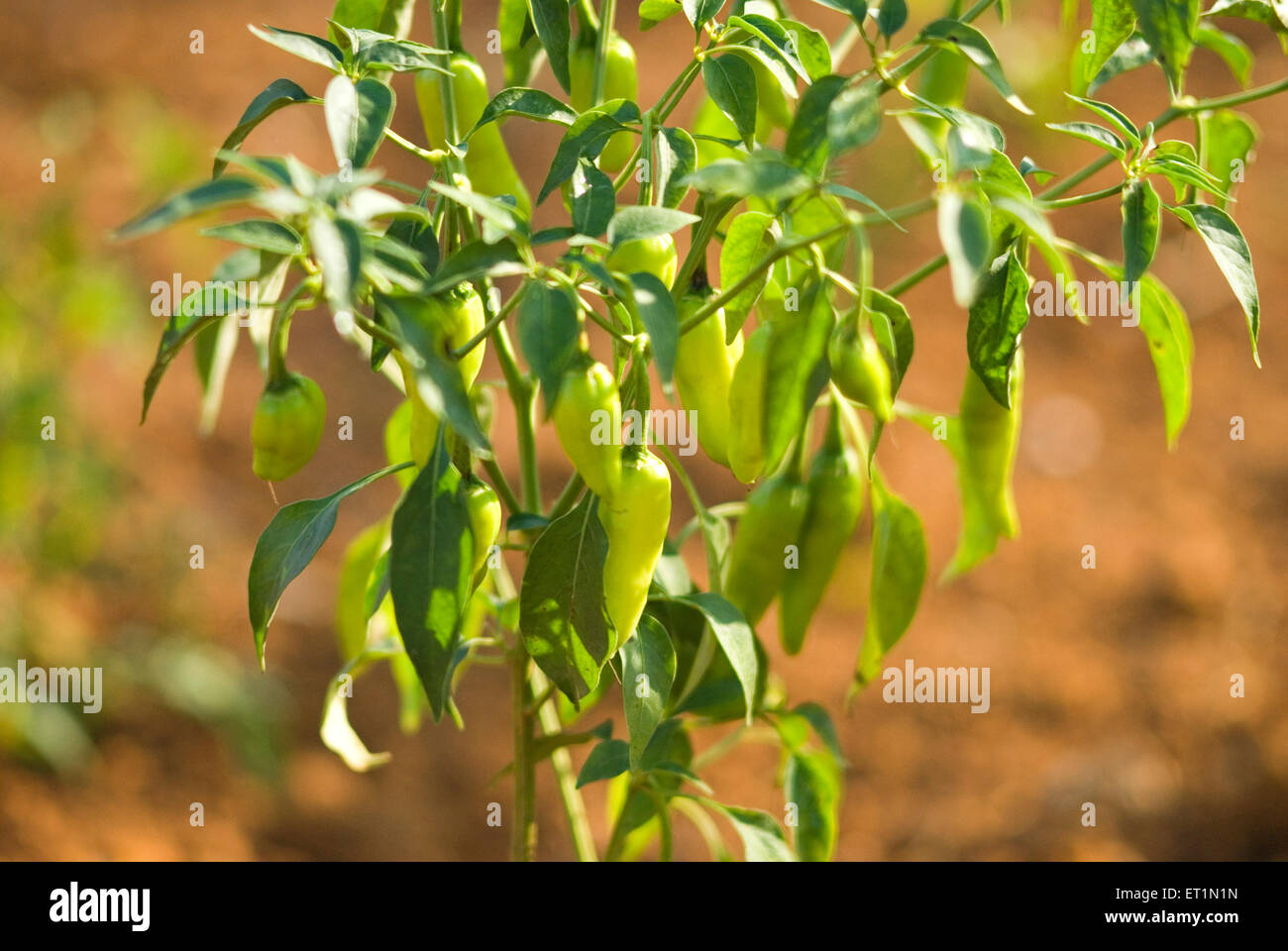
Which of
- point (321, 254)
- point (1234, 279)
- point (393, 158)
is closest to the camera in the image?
point (321, 254)

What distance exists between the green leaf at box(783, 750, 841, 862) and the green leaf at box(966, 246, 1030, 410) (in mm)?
320

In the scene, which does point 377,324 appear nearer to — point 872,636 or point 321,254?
point 321,254

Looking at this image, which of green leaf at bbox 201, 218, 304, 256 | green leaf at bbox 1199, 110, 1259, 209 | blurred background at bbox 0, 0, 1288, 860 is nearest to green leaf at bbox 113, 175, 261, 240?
green leaf at bbox 201, 218, 304, 256

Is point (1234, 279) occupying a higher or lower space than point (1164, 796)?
higher

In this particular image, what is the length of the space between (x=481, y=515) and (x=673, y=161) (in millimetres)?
179

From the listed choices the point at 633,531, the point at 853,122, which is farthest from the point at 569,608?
the point at 853,122

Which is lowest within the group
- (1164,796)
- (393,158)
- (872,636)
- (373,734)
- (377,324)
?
(1164,796)

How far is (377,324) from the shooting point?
47 cm

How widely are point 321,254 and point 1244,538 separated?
193cm

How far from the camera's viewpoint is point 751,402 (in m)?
0.55

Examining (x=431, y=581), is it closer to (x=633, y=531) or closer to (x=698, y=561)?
(x=633, y=531)

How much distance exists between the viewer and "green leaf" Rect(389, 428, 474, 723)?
1.54 feet
